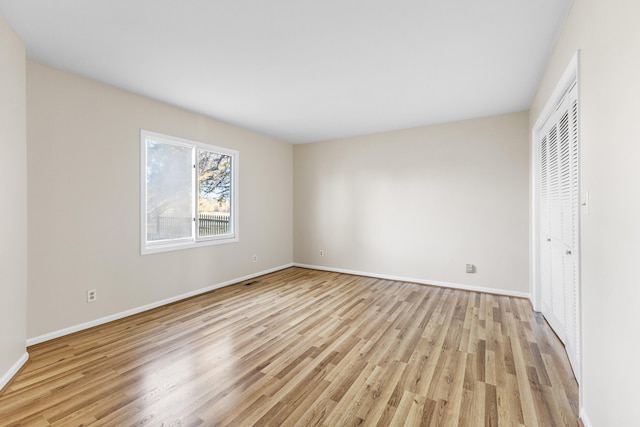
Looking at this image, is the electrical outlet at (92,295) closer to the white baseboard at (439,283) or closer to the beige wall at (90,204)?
the beige wall at (90,204)

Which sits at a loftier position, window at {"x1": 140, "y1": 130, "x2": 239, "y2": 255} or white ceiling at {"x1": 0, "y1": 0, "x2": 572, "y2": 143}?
white ceiling at {"x1": 0, "y1": 0, "x2": 572, "y2": 143}

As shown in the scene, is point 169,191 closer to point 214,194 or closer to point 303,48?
point 214,194

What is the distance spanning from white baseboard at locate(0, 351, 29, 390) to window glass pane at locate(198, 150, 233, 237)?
219 centimetres

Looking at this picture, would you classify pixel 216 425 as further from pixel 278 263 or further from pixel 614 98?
pixel 278 263

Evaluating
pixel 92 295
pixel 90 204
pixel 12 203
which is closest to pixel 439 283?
pixel 92 295

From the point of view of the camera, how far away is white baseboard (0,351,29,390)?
1.97 metres

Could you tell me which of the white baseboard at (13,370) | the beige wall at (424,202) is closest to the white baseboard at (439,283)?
the beige wall at (424,202)

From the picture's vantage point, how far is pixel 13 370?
2111 mm

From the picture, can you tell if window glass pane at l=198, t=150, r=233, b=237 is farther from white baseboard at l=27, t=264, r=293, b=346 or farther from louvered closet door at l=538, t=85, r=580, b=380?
louvered closet door at l=538, t=85, r=580, b=380

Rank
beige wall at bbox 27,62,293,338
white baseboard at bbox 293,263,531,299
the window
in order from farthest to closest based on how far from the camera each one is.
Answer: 1. white baseboard at bbox 293,263,531,299
2. the window
3. beige wall at bbox 27,62,293,338

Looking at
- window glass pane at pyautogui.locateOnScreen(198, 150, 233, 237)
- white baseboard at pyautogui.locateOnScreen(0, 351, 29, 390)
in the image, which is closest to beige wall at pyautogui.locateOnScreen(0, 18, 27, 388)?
white baseboard at pyautogui.locateOnScreen(0, 351, 29, 390)

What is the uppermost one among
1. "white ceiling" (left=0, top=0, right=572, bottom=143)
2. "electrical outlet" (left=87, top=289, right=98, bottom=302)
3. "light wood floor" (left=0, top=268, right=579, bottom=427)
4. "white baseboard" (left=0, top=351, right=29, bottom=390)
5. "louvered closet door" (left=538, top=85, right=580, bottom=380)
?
"white ceiling" (left=0, top=0, right=572, bottom=143)

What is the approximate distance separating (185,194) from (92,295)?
1.63 meters

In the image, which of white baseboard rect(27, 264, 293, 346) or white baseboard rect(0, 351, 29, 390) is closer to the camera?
white baseboard rect(0, 351, 29, 390)
